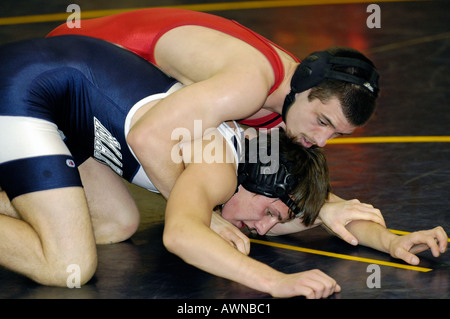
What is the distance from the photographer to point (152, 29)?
3877 millimetres

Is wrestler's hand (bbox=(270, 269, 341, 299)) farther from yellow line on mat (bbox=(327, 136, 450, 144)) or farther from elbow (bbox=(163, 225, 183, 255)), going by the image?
yellow line on mat (bbox=(327, 136, 450, 144))

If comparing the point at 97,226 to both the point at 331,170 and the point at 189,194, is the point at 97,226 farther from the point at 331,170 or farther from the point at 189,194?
the point at 331,170

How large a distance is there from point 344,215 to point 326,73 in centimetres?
68

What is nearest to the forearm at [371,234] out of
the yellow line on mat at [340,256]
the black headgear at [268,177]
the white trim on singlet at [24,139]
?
the yellow line on mat at [340,256]

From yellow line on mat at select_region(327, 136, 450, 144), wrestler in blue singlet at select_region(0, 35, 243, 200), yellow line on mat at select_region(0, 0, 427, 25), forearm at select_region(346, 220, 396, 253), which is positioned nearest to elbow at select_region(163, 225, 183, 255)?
wrestler in blue singlet at select_region(0, 35, 243, 200)

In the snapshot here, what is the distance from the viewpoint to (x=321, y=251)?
3842 millimetres

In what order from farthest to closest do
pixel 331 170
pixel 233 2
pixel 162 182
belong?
1. pixel 233 2
2. pixel 331 170
3. pixel 162 182

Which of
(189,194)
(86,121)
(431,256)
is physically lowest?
(431,256)

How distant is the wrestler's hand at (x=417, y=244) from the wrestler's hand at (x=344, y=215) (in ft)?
0.69

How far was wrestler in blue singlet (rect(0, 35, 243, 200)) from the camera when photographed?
3492mm

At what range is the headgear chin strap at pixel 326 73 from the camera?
3.68 m

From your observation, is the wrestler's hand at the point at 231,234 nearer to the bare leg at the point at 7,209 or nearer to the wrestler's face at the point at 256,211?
the wrestler's face at the point at 256,211

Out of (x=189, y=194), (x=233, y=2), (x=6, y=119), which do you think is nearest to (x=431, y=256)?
(x=189, y=194)

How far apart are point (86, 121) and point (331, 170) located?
5.48ft
